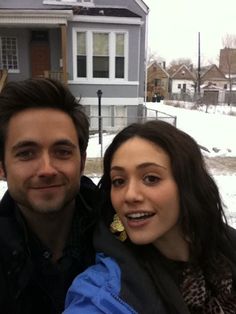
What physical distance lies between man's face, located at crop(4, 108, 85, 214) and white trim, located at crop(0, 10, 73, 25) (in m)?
13.2

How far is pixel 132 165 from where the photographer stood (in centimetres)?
169

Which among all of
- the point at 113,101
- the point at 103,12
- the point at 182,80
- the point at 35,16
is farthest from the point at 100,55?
the point at 182,80

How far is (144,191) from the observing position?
5.40ft

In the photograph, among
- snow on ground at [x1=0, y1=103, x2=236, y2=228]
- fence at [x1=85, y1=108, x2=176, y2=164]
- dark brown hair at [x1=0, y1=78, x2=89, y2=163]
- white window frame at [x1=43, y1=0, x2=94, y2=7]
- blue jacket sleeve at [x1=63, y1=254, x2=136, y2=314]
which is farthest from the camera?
white window frame at [x1=43, y1=0, x2=94, y2=7]

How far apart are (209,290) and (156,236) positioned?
1.22 ft

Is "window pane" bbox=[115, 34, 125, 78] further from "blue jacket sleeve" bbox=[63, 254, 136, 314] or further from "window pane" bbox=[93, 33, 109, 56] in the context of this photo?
"blue jacket sleeve" bbox=[63, 254, 136, 314]

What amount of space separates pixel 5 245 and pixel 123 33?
14789 millimetres

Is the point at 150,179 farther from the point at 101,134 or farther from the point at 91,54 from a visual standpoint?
the point at 91,54

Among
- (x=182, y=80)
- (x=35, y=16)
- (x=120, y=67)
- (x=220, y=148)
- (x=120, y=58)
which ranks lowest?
(x=220, y=148)

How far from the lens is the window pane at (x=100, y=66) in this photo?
15797 millimetres

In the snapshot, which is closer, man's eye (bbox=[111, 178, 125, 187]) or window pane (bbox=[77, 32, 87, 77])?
man's eye (bbox=[111, 178, 125, 187])

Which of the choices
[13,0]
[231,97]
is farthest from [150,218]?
[231,97]

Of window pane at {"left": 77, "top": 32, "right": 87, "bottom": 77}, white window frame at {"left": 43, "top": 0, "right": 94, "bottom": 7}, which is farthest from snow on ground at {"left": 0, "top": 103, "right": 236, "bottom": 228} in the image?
white window frame at {"left": 43, "top": 0, "right": 94, "bottom": 7}

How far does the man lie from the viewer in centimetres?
182
